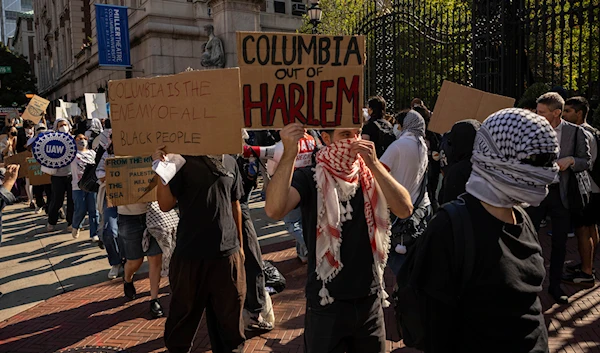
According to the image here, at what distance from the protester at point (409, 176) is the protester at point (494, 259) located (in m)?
2.37

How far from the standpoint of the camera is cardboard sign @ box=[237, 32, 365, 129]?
2639mm

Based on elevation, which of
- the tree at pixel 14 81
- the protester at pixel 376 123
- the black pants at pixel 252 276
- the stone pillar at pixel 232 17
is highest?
the tree at pixel 14 81

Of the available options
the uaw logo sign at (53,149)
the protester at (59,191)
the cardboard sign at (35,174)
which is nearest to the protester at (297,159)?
the uaw logo sign at (53,149)

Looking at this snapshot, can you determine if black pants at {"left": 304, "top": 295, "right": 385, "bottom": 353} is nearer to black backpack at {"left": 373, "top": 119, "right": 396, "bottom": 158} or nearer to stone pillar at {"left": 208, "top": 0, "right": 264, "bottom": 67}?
black backpack at {"left": 373, "top": 119, "right": 396, "bottom": 158}

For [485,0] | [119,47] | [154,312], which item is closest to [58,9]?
[119,47]

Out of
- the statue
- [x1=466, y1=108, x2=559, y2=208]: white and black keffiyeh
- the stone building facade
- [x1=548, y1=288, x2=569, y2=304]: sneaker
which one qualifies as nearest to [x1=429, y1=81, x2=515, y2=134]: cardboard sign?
[x1=548, y1=288, x2=569, y2=304]: sneaker

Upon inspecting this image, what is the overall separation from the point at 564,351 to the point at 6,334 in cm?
525

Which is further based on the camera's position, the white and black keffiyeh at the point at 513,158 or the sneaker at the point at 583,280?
the sneaker at the point at 583,280

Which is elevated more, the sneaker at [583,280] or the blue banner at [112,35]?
the blue banner at [112,35]

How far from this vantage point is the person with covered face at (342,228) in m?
2.54

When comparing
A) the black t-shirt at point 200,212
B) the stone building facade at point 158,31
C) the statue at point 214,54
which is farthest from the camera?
the statue at point 214,54

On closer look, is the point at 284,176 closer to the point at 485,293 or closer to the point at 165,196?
the point at 485,293

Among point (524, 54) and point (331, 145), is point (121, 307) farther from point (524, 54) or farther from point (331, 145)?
point (524, 54)

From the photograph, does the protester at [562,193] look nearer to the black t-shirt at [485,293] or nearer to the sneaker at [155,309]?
the black t-shirt at [485,293]
